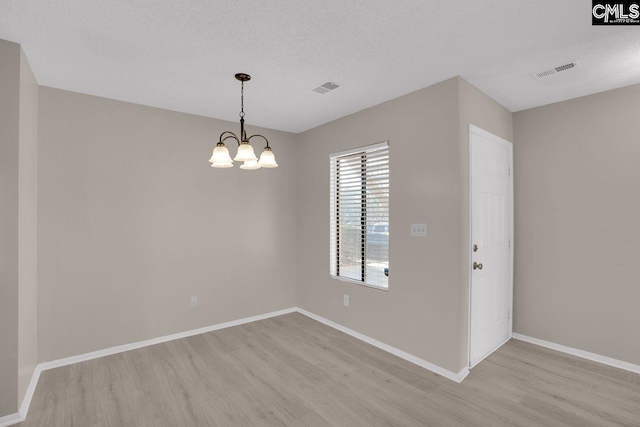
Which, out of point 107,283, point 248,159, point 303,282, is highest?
point 248,159

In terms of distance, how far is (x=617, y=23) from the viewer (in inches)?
77.2

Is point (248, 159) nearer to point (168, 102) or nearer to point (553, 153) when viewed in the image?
point (168, 102)

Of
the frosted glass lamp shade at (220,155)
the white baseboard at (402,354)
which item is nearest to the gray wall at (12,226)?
the frosted glass lamp shade at (220,155)

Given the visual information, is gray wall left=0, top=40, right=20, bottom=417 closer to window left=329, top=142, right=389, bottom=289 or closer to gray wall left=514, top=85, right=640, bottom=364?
window left=329, top=142, right=389, bottom=289

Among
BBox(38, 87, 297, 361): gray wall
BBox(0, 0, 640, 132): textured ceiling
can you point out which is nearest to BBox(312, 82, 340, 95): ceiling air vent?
BBox(0, 0, 640, 132): textured ceiling

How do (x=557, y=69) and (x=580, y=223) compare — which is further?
(x=580, y=223)

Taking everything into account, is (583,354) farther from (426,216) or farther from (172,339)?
(172,339)

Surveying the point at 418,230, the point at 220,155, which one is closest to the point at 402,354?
the point at 418,230

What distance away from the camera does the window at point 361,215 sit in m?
3.54

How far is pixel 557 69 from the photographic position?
2.62 m

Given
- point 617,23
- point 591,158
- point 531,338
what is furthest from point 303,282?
point 617,23

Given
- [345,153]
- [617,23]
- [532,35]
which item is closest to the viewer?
[617,23]

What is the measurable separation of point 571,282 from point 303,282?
317 cm

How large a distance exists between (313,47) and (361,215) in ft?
6.77
